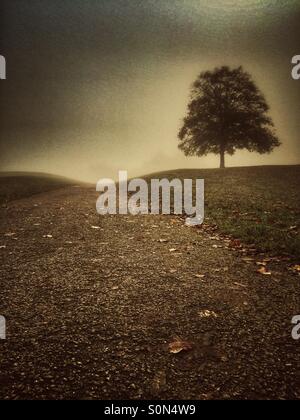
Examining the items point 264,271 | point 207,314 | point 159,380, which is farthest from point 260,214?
point 159,380

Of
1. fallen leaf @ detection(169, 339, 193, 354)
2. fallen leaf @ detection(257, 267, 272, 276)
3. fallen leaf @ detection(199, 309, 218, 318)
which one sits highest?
fallen leaf @ detection(257, 267, 272, 276)

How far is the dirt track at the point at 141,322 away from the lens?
2789 millimetres

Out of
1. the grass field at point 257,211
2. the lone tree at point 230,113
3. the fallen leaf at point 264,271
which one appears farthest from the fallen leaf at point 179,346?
the lone tree at point 230,113

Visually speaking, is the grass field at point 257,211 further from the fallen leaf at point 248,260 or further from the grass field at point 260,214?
the fallen leaf at point 248,260

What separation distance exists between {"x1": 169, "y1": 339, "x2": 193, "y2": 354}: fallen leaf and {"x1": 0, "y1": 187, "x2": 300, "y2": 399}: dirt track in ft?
0.17

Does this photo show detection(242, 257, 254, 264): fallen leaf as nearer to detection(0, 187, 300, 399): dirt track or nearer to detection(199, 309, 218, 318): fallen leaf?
detection(0, 187, 300, 399): dirt track

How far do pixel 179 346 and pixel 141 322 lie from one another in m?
0.61

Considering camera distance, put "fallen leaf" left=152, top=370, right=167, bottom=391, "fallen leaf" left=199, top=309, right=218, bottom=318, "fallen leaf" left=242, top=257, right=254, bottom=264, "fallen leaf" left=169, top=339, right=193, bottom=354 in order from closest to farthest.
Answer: "fallen leaf" left=152, top=370, right=167, bottom=391
"fallen leaf" left=169, top=339, right=193, bottom=354
"fallen leaf" left=199, top=309, right=218, bottom=318
"fallen leaf" left=242, top=257, right=254, bottom=264

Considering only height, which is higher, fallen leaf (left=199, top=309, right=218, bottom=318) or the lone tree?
the lone tree

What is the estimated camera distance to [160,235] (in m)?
7.60

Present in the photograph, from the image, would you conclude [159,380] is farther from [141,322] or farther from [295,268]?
[295,268]

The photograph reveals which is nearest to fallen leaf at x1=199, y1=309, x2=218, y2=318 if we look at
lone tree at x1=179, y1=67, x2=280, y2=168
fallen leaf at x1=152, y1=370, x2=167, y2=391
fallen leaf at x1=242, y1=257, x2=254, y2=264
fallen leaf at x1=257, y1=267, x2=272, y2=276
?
fallen leaf at x1=152, y1=370, x2=167, y2=391

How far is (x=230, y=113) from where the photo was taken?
→ 32.2m

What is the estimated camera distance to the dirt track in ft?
9.15
